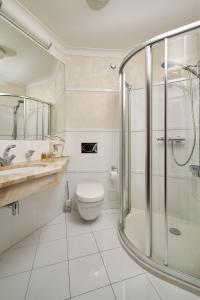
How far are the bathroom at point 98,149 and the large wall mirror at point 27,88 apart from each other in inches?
0.5

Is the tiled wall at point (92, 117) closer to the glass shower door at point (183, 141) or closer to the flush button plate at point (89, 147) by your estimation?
the flush button plate at point (89, 147)

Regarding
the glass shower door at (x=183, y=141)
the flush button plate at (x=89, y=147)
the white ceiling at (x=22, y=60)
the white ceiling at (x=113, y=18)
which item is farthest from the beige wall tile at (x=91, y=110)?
the glass shower door at (x=183, y=141)

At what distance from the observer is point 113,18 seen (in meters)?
1.66

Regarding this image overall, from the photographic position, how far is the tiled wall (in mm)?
2145

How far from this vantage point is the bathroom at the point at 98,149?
108cm

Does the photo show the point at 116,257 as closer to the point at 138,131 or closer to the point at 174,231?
the point at 174,231

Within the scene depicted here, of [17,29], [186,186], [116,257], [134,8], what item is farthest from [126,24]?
[116,257]

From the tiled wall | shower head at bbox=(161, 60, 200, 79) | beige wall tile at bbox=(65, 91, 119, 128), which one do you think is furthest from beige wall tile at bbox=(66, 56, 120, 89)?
shower head at bbox=(161, 60, 200, 79)

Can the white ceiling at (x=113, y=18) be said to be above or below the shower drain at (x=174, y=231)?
above

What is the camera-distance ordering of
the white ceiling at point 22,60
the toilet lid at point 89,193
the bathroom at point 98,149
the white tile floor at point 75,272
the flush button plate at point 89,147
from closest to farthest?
the white tile floor at point 75,272
the bathroom at point 98,149
the white ceiling at point 22,60
the toilet lid at point 89,193
the flush button plate at point 89,147

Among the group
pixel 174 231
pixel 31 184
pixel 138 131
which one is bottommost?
pixel 174 231

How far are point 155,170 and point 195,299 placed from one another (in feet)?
2.84

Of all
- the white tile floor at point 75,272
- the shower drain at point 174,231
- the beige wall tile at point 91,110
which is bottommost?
the white tile floor at point 75,272

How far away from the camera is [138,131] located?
2031 millimetres
